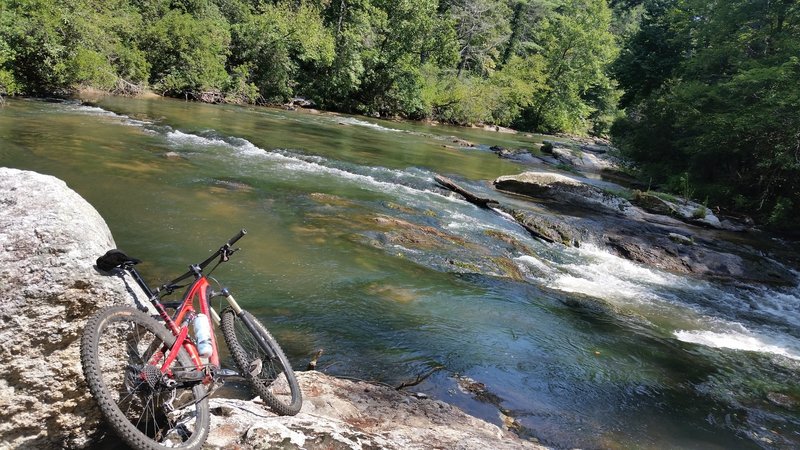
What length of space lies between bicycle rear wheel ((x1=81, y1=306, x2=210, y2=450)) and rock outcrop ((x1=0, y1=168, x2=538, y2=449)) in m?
0.18

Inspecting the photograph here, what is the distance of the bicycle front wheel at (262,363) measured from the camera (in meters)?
3.96

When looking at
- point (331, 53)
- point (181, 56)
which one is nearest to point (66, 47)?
point (181, 56)

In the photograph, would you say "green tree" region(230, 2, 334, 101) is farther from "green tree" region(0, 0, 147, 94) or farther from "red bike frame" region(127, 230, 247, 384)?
"red bike frame" region(127, 230, 247, 384)

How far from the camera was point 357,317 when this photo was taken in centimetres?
679

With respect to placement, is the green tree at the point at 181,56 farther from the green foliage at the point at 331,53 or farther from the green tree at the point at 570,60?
the green tree at the point at 570,60

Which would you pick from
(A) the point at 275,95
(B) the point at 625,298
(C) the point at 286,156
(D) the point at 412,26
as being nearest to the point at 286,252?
(B) the point at 625,298

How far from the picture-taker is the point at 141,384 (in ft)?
10.9

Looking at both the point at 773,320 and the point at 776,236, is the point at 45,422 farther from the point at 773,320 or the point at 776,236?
the point at 776,236

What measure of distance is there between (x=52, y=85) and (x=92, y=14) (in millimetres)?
4829

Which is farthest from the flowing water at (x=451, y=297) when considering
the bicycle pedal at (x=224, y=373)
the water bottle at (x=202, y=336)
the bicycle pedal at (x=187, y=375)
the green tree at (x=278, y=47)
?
the green tree at (x=278, y=47)

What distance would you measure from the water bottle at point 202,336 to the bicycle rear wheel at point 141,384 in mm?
155

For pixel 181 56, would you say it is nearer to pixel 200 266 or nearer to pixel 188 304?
pixel 200 266

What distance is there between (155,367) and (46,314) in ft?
2.39

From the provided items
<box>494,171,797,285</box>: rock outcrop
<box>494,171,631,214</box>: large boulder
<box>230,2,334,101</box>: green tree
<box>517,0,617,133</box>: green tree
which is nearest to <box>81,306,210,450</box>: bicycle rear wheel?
<box>494,171,797,285</box>: rock outcrop
